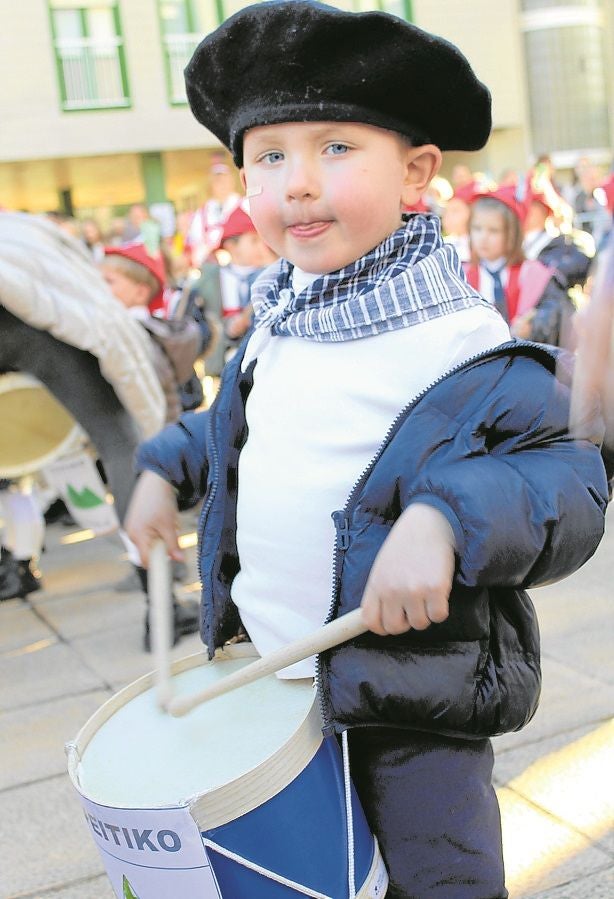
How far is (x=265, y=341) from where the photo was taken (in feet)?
5.93

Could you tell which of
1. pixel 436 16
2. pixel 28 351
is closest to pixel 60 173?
pixel 436 16

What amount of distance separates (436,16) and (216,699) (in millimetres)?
18642

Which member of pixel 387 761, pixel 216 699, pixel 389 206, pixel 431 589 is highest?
pixel 389 206

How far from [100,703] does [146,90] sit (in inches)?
617

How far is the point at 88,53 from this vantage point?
17359 mm

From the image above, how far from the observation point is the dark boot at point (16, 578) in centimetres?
475

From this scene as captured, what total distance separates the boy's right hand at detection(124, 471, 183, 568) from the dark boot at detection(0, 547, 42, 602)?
3051mm

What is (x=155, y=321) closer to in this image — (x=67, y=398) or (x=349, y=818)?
(x=67, y=398)

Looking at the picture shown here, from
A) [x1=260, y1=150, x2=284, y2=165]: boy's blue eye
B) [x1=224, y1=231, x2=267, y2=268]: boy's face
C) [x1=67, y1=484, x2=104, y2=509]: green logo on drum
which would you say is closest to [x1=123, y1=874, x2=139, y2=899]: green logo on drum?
[x1=260, y1=150, x2=284, y2=165]: boy's blue eye

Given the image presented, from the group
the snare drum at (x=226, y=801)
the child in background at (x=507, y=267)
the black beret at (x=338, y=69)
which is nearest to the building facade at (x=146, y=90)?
the child in background at (x=507, y=267)

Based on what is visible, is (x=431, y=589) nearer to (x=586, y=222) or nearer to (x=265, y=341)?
(x=265, y=341)

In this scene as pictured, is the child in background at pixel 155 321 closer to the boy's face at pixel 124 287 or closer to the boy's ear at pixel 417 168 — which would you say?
the boy's face at pixel 124 287

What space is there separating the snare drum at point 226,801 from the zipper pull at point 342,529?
8.5 inches

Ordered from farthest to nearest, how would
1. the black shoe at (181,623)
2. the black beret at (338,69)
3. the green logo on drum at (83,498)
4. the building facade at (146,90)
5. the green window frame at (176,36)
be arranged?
the green window frame at (176,36), the building facade at (146,90), the green logo on drum at (83,498), the black shoe at (181,623), the black beret at (338,69)
